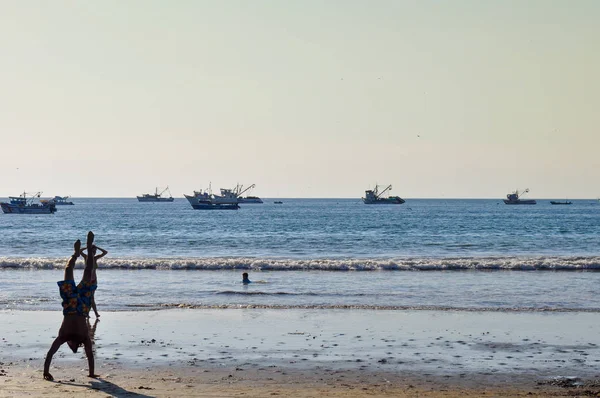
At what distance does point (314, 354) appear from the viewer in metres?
14.8

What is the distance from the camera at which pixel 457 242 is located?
63375 mm

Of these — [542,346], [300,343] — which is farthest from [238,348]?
[542,346]

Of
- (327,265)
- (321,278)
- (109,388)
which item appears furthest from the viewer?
(327,265)

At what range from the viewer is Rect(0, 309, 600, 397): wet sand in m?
12.3

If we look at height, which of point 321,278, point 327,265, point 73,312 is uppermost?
point 73,312

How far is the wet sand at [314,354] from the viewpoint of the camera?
1227 cm

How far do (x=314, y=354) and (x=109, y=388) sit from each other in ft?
13.9

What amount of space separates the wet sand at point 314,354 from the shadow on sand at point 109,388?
16mm

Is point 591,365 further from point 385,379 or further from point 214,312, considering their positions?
point 214,312

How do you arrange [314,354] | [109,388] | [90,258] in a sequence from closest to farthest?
1. [109,388]
2. [90,258]
3. [314,354]

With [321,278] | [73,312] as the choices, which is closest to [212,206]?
[321,278]

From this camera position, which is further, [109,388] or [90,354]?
[90,354]

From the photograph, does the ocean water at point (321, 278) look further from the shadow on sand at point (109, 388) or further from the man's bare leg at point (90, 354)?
the shadow on sand at point (109, 388)

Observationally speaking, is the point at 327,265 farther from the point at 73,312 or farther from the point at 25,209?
the point at 25,209
